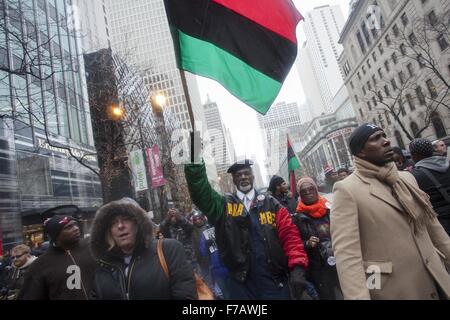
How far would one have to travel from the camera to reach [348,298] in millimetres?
2059

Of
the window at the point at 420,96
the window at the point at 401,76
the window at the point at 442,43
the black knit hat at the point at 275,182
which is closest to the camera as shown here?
the black knit hat at the point at 275,182

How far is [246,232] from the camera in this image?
3.38 meters

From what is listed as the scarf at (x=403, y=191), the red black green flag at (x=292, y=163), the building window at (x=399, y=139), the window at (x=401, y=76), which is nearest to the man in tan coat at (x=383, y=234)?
the scarf at (x=403, y=191)

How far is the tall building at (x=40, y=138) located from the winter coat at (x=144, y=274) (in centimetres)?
1023

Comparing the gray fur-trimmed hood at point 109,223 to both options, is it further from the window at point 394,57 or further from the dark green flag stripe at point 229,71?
the window at point 394,57

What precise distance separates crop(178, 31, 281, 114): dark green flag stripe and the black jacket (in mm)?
1903

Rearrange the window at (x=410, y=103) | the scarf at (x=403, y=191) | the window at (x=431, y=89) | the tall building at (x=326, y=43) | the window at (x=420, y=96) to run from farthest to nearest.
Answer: the tall building at (x=326, y=43)
the window at (x=410, y=103)
the window at (x=420, y=96)
the window at (x=431, y=89)
the scarf at (x=403, y=191)

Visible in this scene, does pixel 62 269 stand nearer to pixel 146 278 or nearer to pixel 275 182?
pixel 146 278

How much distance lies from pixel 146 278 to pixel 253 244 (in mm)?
1309

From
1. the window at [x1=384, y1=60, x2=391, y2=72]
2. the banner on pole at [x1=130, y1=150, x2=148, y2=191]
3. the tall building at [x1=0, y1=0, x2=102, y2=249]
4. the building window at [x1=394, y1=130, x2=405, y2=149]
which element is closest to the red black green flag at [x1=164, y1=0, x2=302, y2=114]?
the tall building at [x1=0, y1=0, x2=102, y2=249]

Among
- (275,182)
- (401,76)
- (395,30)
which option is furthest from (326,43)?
(275,182)

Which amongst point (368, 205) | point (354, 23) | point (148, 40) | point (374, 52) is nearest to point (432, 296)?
point (368, 205)

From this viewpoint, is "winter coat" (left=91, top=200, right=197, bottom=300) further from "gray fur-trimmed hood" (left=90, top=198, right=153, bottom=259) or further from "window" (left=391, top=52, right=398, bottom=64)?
"window" (left=391, top=52, right=398, bottom=64)

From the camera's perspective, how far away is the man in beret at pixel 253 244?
128 inches
